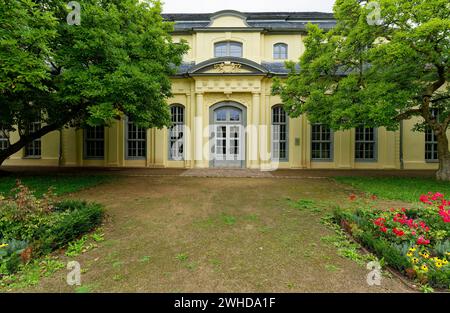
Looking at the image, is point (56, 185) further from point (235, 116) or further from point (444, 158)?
point (444, 158)

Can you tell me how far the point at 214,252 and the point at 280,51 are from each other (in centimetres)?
1588

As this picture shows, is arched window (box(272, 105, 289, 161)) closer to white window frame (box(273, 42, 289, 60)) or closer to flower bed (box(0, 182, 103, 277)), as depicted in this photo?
white window frame (box(273, 42, 289, 60))

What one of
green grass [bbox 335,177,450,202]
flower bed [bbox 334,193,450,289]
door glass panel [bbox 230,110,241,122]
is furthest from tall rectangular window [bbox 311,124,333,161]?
flower bed [bbox 334,193,450,289]

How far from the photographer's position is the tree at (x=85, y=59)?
17.8 feet

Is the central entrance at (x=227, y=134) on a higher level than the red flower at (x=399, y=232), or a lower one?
higher

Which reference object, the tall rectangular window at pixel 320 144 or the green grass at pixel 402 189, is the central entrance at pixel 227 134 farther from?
the green grass at pixel 402 189

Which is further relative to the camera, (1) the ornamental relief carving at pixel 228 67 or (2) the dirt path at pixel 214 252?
(1) the ornamental relief carving at pixel 228 67

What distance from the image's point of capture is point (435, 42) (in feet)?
24.1

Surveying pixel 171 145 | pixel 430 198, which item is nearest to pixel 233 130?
pixel 171 145

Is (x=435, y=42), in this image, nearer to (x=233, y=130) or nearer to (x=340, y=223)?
(x=340, y=223)

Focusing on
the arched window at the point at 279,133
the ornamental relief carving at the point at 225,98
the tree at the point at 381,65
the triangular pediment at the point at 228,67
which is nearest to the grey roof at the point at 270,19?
the triangular pediment at the point at 228,67

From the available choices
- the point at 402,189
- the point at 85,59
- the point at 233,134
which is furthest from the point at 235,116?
the point at 402,189

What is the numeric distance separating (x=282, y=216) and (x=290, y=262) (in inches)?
82.3

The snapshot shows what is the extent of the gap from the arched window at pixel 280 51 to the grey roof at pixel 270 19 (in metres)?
1.71
